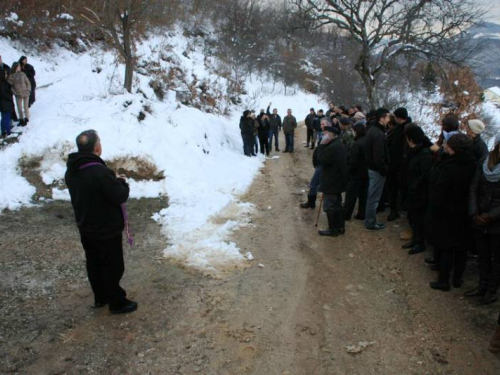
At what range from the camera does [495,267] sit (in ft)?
13.8

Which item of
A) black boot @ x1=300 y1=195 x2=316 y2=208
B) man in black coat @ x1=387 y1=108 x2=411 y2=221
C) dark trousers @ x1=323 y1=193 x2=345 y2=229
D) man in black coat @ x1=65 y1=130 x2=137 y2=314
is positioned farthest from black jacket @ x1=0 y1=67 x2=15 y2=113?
man in black coat @ x1=387 y1=108 x2=411 y2=221

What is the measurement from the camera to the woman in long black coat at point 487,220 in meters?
4.07

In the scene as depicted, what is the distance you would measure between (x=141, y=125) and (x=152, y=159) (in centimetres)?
144

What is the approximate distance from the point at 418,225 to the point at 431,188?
119 cm

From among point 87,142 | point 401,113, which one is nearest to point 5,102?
point 87,142

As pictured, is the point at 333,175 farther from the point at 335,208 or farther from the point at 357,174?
the point at 357,174

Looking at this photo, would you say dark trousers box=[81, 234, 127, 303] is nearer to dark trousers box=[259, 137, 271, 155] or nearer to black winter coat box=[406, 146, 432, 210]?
black winter coat box=[406, 146, 432, 210]

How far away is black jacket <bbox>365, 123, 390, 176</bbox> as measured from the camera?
6.27 metres

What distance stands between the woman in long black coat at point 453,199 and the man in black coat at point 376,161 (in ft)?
5.48

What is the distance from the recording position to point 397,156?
22.9 ft

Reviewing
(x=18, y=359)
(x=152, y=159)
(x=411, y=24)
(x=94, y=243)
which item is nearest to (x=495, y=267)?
(x=94, y=243)

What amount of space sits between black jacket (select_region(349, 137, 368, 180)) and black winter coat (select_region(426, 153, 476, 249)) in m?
2.35

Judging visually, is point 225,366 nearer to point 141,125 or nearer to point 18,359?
point 18,359

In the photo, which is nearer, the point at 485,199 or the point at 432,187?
the point at 485,199
